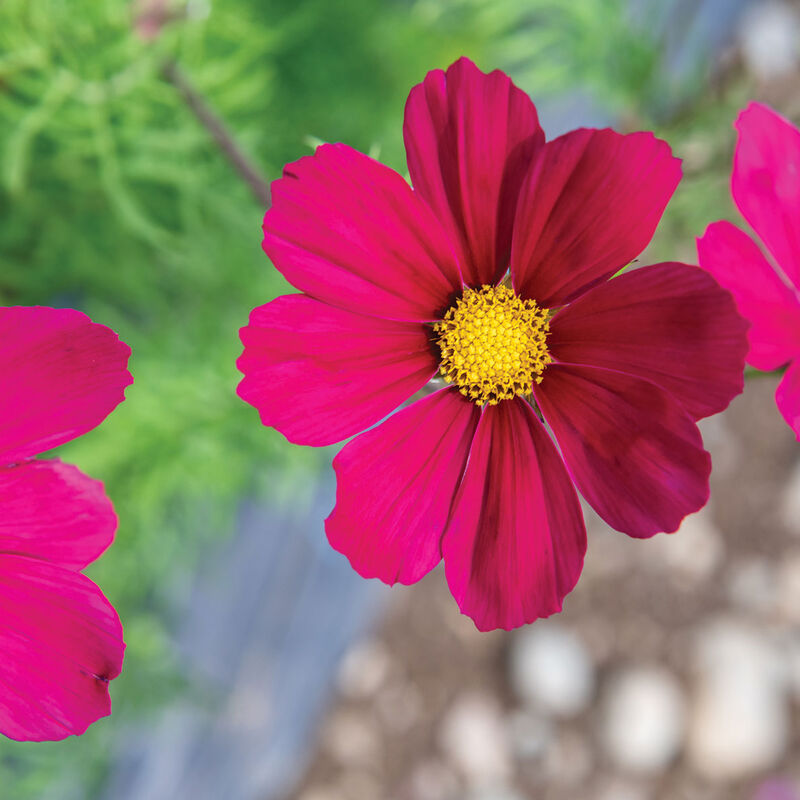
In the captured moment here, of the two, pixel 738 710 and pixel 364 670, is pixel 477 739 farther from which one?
pixel 738 710

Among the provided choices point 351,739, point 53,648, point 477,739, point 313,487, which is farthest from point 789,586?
point 53,648

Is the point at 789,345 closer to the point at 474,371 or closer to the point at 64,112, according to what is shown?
the point at 474,371

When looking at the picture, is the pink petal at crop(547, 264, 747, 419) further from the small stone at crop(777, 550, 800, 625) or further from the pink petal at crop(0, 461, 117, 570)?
the small stone at crop(777, 550, 800, 625)

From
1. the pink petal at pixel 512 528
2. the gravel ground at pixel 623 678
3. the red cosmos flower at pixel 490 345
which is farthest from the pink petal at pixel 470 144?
the gravel ground at pixel 623 678

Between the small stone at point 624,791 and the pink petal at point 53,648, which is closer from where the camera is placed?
the pink petal at point 53,648

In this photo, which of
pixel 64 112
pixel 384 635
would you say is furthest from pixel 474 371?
pixel 384 635

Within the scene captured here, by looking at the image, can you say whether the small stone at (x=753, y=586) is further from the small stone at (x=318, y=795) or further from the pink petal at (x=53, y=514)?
the pink petal at (x=53, y=514)

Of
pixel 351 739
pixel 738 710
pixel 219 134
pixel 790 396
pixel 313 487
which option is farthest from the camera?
pixel 351 739
